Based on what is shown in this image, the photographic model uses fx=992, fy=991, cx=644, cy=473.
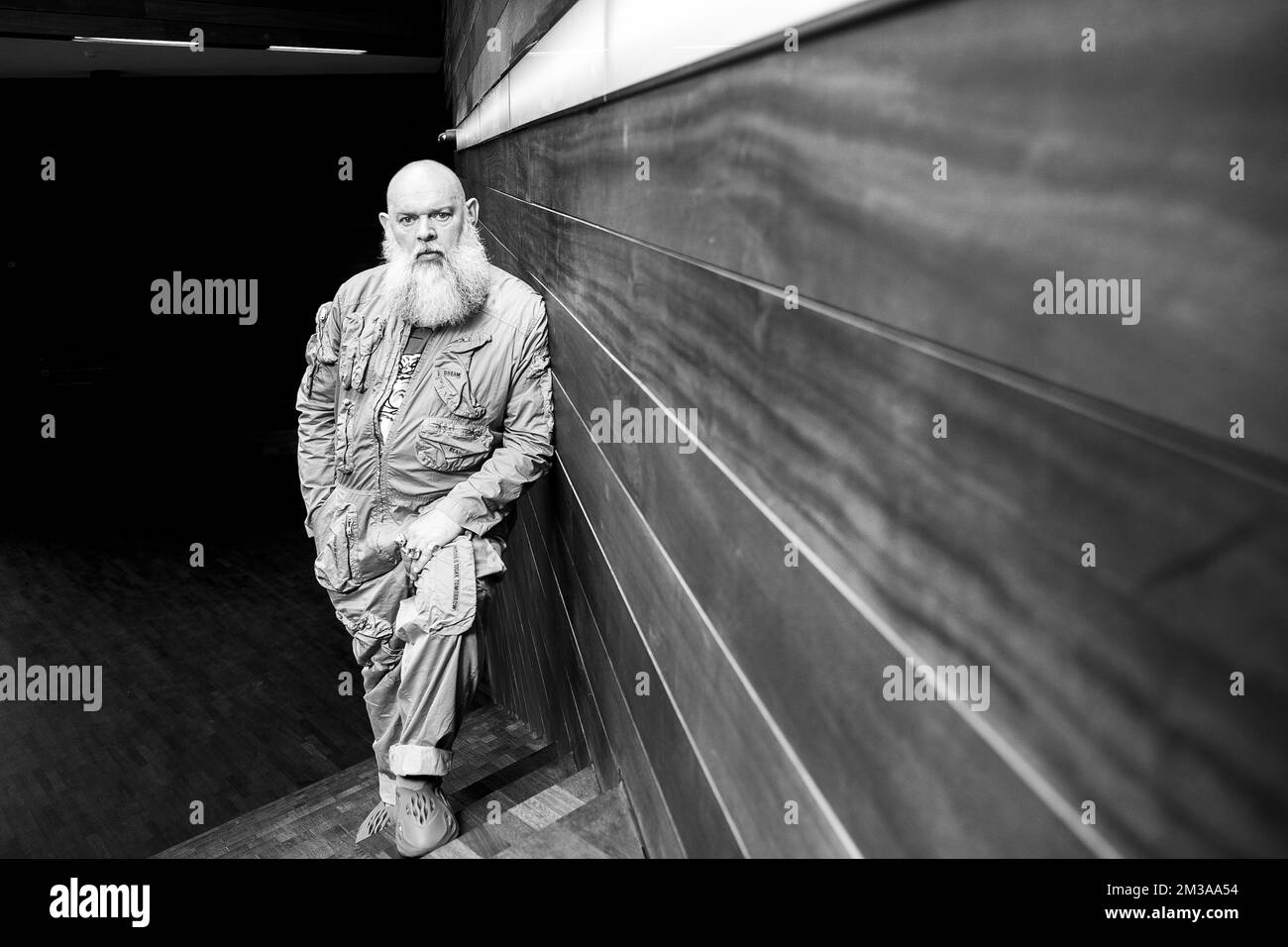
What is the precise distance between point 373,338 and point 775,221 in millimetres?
1804

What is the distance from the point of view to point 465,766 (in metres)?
3.31

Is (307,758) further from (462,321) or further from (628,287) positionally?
(628,287)

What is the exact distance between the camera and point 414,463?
2.54 meters

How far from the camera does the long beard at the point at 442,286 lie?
2.44 m

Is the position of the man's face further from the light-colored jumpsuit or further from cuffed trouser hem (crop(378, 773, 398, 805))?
cuffed trouser hem (crop(378, 773, 398, 805))

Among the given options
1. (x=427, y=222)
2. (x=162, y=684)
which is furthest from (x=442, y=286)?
(x=162, y=684)

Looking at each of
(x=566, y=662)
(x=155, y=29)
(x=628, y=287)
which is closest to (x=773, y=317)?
(x=628, y=287)

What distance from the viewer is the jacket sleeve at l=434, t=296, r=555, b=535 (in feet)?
8.02
